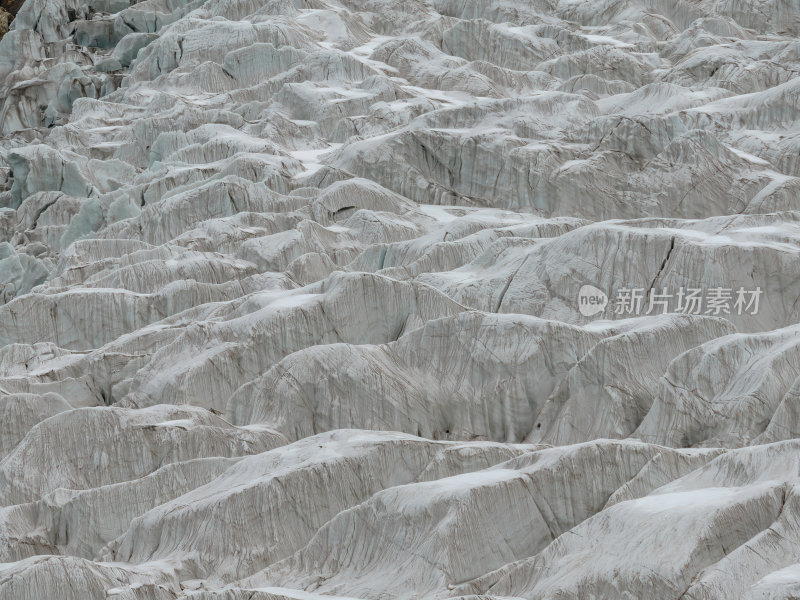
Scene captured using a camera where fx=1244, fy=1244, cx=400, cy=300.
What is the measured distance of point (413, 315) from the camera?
34812 mm

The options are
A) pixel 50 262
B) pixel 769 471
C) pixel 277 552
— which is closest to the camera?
pixel 769 471

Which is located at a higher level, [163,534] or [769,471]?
[769,471]

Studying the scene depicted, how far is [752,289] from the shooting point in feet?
111

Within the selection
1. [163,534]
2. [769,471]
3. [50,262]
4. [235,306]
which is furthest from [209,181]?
[769,471]

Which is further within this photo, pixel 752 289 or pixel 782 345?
pixel 752 289

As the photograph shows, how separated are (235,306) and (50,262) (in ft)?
55.5

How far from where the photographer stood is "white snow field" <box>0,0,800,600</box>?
2064cm

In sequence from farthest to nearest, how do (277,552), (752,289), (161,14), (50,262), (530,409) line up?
(161,14), (50,262), (752,289), (530,409), (277,552)

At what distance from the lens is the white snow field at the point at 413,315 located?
813 inches

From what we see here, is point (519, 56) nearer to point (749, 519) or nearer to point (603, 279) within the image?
point (603, 279)

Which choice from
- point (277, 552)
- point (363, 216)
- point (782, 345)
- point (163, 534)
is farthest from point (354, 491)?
point (363, 216)

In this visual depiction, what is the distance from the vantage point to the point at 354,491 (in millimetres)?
24156

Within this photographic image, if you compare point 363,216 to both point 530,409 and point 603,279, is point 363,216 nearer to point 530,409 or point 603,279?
point 603,279

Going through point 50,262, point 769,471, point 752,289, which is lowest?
point 50,262
